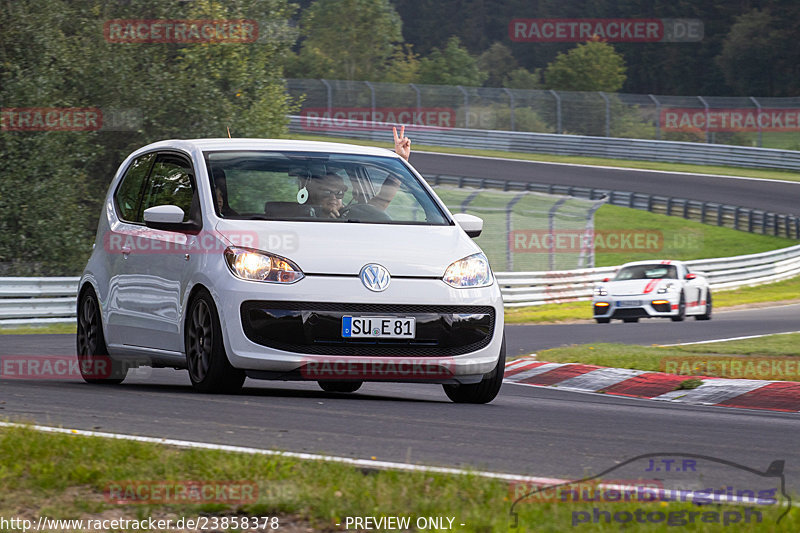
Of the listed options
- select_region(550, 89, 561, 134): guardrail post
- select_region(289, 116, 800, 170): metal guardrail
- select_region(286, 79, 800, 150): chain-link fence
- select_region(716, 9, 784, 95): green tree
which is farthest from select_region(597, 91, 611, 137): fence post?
select_region(716, 9, 784, 95): green tree

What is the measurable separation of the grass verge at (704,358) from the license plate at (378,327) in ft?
15.0

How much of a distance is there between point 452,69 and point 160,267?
2758 inches

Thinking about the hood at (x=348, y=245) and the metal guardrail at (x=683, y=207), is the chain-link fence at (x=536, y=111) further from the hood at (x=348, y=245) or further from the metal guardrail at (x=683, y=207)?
the hood at (x=348, y=245)

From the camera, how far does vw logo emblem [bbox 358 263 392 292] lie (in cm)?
736

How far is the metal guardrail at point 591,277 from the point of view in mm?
27031

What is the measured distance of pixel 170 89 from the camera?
28.8 meters

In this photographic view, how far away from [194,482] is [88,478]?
0.43m

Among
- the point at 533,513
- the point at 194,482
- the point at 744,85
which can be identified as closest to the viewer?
the point at 533,513

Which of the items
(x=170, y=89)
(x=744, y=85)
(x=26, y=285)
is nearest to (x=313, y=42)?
(x=744, y=85)

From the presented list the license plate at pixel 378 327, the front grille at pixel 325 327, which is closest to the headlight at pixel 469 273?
the front grille at pixel 325 327

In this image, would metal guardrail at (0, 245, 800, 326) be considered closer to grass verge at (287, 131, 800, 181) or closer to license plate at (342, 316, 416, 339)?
grass verge at (287, 131, 800, 181)

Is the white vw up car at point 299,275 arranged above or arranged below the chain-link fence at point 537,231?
Answer: above

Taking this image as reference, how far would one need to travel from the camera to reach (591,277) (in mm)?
28828

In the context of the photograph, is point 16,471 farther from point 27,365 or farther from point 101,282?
point 27,365
